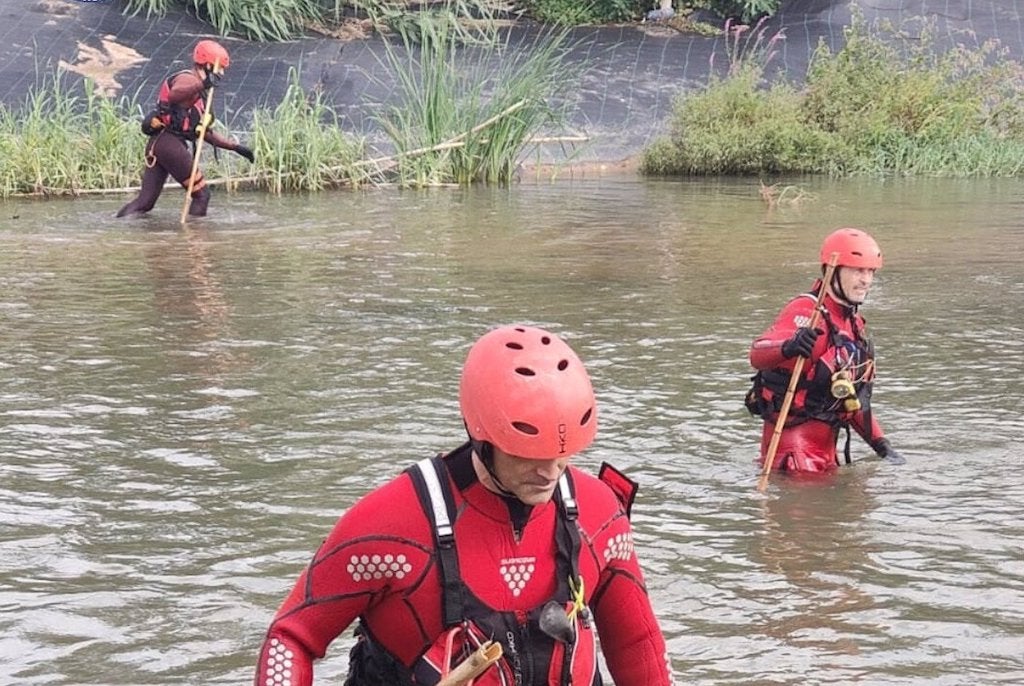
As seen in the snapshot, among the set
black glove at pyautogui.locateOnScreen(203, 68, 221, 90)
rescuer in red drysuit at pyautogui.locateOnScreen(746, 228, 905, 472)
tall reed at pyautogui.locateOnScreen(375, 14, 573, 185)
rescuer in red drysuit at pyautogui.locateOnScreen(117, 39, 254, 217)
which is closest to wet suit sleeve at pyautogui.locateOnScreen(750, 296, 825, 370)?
rescuer in red drysuit at pyautogui.locateOnScreen(746, 228, 905, 472)

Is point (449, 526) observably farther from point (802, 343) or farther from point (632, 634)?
point (802, 343)

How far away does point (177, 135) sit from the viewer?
1471cm

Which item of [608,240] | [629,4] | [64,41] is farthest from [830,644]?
[629,4]

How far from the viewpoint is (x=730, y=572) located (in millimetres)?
5547

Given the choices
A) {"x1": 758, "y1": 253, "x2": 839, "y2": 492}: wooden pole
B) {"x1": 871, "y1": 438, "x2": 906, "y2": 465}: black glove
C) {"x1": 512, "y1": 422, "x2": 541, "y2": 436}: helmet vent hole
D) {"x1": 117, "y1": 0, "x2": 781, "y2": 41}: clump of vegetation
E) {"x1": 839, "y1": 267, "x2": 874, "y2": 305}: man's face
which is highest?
{"x1": 117, "y1": 0, "x2": 781, "y2": 41}: clump of vegetation

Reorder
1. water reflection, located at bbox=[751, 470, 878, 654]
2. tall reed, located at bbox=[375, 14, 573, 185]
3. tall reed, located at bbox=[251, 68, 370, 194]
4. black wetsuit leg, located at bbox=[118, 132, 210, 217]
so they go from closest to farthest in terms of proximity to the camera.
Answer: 1. water reflection, located at bbox=[751, 470, 878, 654]
2. black wetsuit leg, located at bbox=[118, 132, 210, 217]
3. tall reed, located at bbox=[251, 68, 370, 194]
4. tall reed, located at bbox=[375, 14, 573, 185]

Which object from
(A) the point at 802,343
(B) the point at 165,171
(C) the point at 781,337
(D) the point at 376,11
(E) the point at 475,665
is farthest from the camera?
(D) the point at 376,11

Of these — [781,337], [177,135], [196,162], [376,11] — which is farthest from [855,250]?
[376,11]

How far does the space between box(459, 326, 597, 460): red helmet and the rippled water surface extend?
1854 millimetres

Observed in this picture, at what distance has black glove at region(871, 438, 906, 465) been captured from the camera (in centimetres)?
670

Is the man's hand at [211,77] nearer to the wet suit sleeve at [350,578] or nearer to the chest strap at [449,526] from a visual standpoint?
the chest strap at [449,526]

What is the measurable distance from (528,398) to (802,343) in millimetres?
3314

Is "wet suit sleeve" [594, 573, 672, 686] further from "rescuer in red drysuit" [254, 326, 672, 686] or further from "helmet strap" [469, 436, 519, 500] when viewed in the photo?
"helmet strap" [469, 436, 519, 500]

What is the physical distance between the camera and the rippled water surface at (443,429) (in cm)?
501
